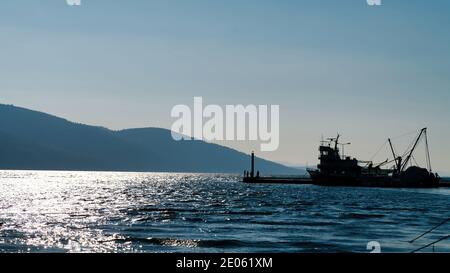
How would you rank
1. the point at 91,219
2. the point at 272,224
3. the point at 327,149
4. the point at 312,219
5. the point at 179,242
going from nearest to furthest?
the point at 179,242 → the point at 272,224 → the point at 91,219 → the point at 312,219 → the point at 327,149

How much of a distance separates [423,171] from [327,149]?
113 feet

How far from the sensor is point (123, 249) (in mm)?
34031

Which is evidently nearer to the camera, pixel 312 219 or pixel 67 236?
pixel 67 236

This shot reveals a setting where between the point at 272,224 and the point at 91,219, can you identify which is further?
the point at 91,219
